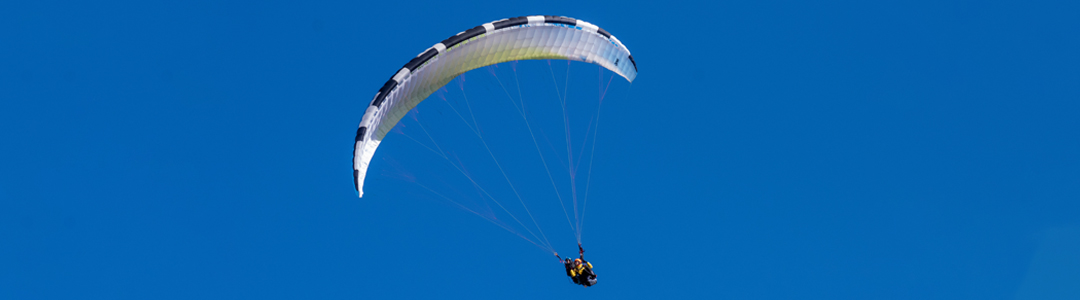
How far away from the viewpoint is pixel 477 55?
19969 mm

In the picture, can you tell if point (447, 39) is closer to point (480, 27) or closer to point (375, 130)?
point (480, 27)

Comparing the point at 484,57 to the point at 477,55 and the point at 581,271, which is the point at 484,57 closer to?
the point at 477,55

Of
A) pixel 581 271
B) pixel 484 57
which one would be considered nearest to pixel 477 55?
pixel 484 57

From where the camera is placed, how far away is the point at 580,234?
21.4 metres

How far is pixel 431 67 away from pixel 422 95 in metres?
1.33

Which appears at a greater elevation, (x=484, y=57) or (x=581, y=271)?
(x=484, y=57)

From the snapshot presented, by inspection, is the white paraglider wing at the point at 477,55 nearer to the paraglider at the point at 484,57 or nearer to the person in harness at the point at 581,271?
the paraglider at the point at 484,57

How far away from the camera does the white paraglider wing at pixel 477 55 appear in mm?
18250

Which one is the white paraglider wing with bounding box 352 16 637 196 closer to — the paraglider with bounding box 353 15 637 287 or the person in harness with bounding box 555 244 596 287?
the paraglider with bounding box 353 15 637 287

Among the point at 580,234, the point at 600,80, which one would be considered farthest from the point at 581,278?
the point at 600,80

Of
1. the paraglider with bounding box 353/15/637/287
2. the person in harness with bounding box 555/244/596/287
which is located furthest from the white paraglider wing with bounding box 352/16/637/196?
the person in harness with bounding box 555/244/596/287

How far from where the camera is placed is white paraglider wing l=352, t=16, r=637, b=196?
→ 1825 centimetres

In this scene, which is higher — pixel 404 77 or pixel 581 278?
pixel 404 77

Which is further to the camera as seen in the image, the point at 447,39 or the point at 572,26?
the point at 572,26
